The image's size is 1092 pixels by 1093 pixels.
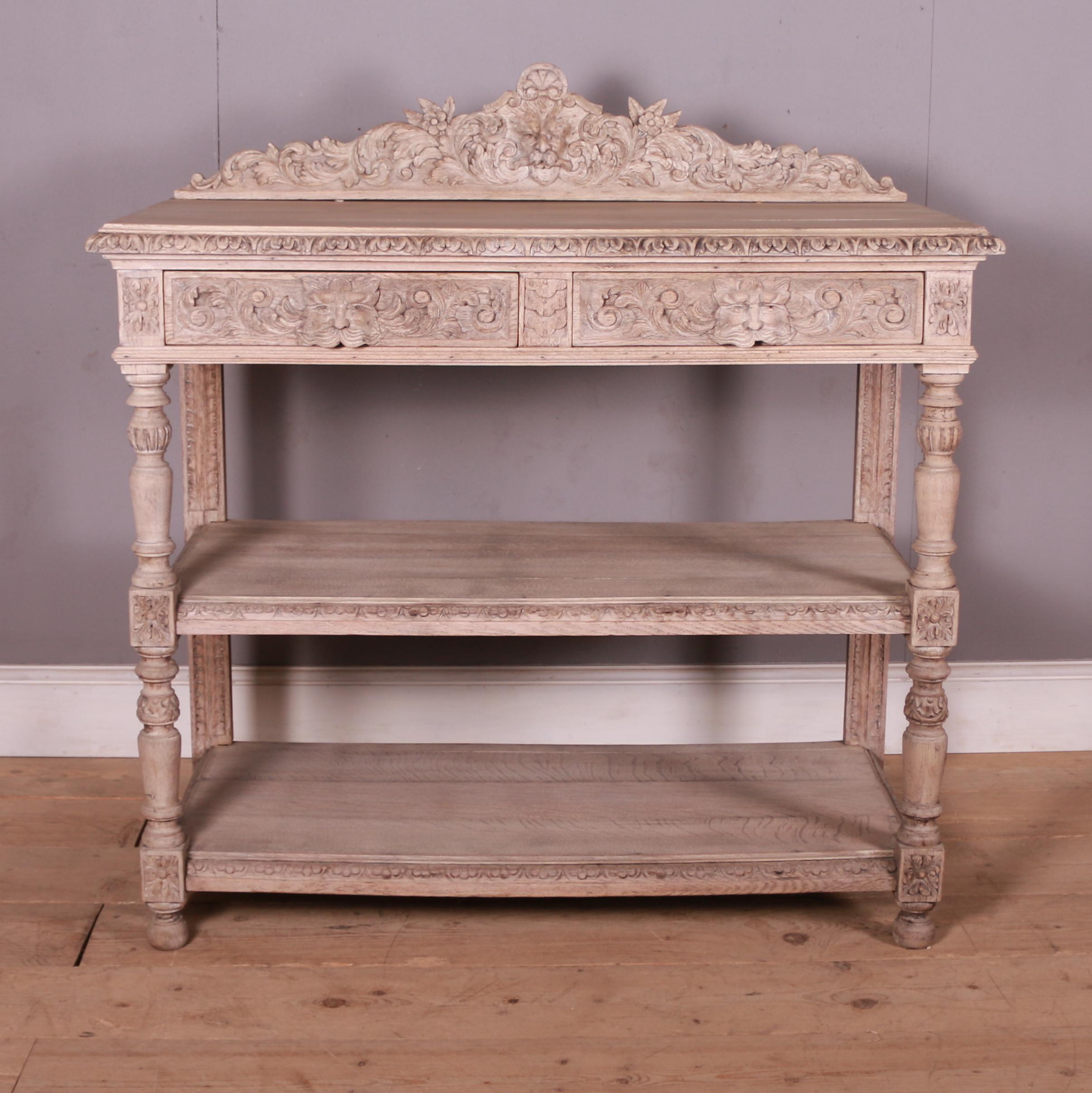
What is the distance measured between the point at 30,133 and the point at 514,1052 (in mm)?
2164

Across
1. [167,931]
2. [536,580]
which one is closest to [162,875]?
[167,931]

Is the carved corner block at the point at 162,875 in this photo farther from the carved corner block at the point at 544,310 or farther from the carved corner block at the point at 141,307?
the carved corner block at the point at 544,310

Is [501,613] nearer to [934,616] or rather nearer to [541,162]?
[934,616]

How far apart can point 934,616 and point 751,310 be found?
2.06 feet

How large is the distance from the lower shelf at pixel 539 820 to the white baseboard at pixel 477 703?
29 centimetres

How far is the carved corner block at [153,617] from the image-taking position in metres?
2.38

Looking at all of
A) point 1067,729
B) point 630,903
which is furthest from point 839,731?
point 630,903

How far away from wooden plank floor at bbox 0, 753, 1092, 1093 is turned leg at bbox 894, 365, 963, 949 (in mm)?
135

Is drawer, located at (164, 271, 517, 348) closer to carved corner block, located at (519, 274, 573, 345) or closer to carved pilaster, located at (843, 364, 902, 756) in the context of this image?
carved corner block, located at (519, 274, 573, 345)

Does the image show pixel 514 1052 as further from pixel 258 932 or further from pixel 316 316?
pixel 316 316

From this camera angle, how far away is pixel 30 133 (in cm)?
301

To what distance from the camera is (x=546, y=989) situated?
2400mm

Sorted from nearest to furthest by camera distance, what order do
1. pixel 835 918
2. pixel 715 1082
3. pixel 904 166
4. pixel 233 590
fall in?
pixel 715 1082 < pixel 233 590 < pixel 835 918 < pixel 904 166

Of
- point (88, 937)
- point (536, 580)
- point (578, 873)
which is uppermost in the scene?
point (536, 580)
